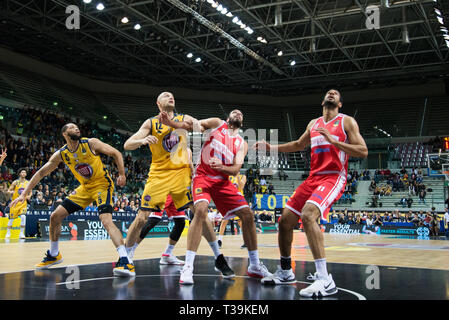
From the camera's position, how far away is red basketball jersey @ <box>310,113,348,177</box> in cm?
462

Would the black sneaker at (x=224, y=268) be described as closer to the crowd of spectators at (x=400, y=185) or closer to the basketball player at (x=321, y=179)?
the basketball player at (x=321, y=179)

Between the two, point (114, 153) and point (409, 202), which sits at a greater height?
point (114, 153)

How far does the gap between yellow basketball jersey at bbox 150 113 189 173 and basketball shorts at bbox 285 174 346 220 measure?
1.72 meters

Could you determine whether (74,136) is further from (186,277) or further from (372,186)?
(372,186)

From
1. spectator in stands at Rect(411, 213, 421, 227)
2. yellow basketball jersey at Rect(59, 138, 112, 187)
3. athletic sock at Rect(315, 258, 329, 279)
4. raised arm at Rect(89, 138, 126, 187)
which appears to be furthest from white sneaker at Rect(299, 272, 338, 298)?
spectator in stands at Rect(411, 213, 421, 227)

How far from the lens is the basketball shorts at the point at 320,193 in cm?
436

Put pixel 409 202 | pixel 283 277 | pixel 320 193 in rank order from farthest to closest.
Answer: pixel 409 202 → pixel 283 277 → pixel 320 193

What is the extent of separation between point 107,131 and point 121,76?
7.57m

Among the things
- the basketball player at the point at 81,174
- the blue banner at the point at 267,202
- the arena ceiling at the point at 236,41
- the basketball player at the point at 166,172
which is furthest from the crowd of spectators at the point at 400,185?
the basketball player at the point at 81,174

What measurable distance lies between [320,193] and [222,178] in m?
1.23

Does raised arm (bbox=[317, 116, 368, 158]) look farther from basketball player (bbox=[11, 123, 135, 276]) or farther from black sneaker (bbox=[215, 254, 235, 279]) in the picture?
basketball player (bbox=[11, 123, 135, 276])

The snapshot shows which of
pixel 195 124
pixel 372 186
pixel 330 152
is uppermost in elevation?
pixel 372 186

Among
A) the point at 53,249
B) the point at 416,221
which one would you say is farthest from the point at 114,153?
the point at 416,221

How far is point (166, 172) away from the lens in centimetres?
561
